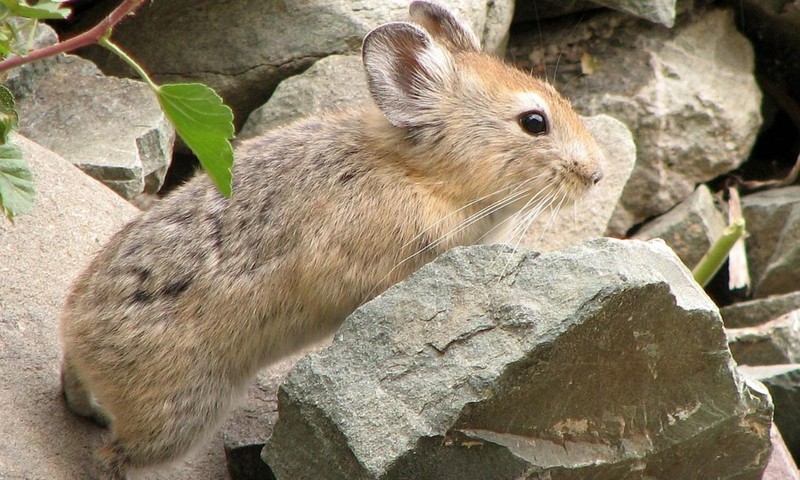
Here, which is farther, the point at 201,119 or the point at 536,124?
the point at 536,124

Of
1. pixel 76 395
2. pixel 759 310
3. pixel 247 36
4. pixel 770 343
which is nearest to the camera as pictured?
pixel 76 395

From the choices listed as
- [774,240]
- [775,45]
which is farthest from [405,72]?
[775,45]

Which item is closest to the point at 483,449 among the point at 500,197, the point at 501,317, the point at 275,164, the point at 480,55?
the point at 501,317

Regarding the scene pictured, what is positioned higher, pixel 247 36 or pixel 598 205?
pixel 247 36

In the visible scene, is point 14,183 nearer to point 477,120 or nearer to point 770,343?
point 477,120

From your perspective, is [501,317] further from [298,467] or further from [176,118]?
[176,118]

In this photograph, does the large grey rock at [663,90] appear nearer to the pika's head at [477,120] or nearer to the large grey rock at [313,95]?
the large grey rock at [313,95]

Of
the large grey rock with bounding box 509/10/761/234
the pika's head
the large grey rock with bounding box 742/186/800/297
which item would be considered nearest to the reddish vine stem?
the pika's head

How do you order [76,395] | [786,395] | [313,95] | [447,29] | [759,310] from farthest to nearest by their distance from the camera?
[759,310] → [313,95] → [786,395] → [447,29] → [76,395]
